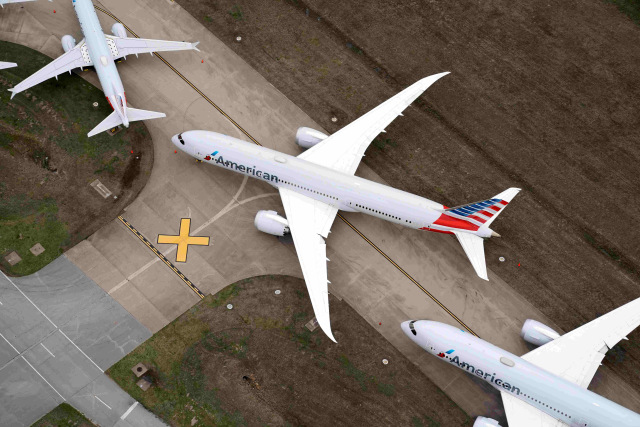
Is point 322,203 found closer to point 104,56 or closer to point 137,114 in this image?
point 137,114

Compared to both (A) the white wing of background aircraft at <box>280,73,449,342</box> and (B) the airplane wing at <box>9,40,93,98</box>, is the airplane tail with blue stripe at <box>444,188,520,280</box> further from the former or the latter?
(B) the airplane wing at <box>9,40,93,98</box>

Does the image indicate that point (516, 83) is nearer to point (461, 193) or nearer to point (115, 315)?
point (461, 193)

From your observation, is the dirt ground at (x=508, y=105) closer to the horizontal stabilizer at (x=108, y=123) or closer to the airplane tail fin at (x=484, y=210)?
the airplane tail fin at (x=484, y=210)

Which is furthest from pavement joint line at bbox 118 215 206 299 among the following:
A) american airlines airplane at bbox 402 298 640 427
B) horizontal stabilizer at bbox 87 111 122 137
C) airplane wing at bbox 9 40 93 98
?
american airlines airplane at bbox 402 298 640 427

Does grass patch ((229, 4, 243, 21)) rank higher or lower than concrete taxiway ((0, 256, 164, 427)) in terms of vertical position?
higher

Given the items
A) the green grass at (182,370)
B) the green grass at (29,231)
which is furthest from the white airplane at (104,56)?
the green grass at (182,370)

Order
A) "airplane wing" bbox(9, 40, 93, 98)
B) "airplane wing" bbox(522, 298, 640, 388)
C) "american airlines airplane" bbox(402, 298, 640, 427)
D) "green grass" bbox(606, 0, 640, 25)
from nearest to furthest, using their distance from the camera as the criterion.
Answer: "american airlines airplane" bbox(402, 298, 640, 427) → "airplane wing" bbox(522, 298, 640, 388) → "airplane wing" bbox(9, 40, 93, 98) → "green grass" bbox(606, 0, 640, 25)
